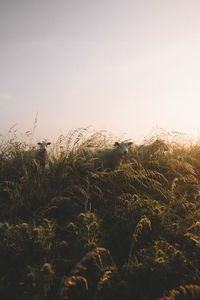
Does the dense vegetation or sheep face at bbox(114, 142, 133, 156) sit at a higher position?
sheep face at bbox(114, 142, 133, 156)

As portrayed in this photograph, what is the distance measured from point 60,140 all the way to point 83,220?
2519 mm

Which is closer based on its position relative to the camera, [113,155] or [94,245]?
[94,245]

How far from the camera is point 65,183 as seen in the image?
3.96 meters

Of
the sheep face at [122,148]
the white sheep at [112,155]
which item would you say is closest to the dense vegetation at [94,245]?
the white sheep at [112,155]

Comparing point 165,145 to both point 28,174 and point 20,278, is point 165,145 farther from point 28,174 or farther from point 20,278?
point 20,278

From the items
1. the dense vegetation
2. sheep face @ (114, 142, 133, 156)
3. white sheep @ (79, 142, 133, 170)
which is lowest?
the dense vegetation

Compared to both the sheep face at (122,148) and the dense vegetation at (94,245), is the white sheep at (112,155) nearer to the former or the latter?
the sheep face at (122,148)

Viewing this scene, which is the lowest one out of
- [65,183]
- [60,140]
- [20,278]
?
[20,278]

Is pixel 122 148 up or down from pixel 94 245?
up

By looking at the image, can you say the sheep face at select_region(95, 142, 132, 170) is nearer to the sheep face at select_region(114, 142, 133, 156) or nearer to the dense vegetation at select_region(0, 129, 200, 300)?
the sheep face at select_region(114, 142, 133, 156)

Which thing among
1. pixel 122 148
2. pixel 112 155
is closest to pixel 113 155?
pixel 112 155

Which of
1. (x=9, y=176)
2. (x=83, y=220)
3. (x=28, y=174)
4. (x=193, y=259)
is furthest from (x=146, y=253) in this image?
(x=9, y=176)

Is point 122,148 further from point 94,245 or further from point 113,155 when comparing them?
point 94,245

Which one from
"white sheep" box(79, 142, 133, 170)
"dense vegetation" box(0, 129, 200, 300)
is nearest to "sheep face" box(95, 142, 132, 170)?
"white sheep" box(79, 142, 133, 170)
